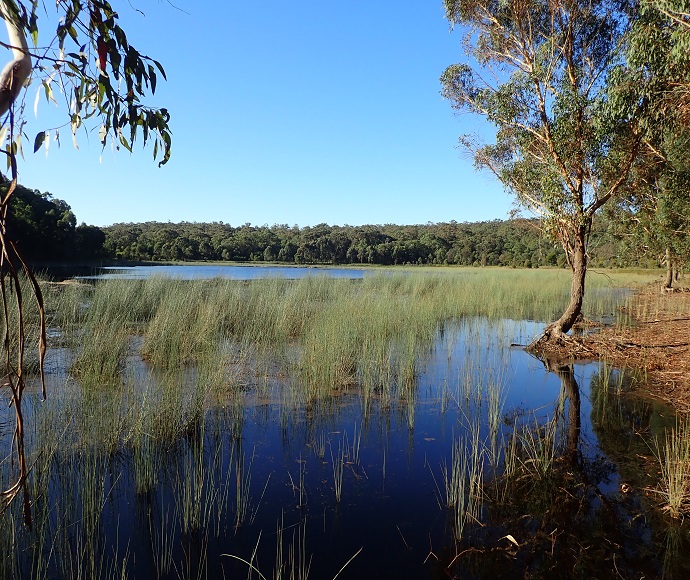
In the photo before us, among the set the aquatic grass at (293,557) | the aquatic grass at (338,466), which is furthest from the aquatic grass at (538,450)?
the aquatic grass at (293,557)

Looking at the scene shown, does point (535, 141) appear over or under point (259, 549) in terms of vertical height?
over

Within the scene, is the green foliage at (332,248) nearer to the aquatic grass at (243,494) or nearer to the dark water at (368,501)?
the dark water at (368,501)

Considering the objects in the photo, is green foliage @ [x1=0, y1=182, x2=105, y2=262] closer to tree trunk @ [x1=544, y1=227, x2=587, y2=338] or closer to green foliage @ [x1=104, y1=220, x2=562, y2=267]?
green foliage @ [x1=104, y1=220, x2=562, y2=267]

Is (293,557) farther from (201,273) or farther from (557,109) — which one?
(201,273)

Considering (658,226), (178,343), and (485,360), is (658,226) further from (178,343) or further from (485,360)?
(178,343)

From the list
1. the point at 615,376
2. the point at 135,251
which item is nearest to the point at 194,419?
the point at 615,376

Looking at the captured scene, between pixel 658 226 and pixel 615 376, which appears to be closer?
pixel 615 376

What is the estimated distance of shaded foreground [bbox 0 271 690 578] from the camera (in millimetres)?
2506

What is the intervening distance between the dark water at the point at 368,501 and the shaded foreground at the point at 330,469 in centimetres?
1

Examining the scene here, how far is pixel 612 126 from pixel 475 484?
645 cm

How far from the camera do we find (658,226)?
410 inches

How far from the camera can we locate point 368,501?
10.3 feet

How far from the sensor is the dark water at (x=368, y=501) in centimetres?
249

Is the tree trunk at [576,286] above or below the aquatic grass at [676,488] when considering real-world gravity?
above
